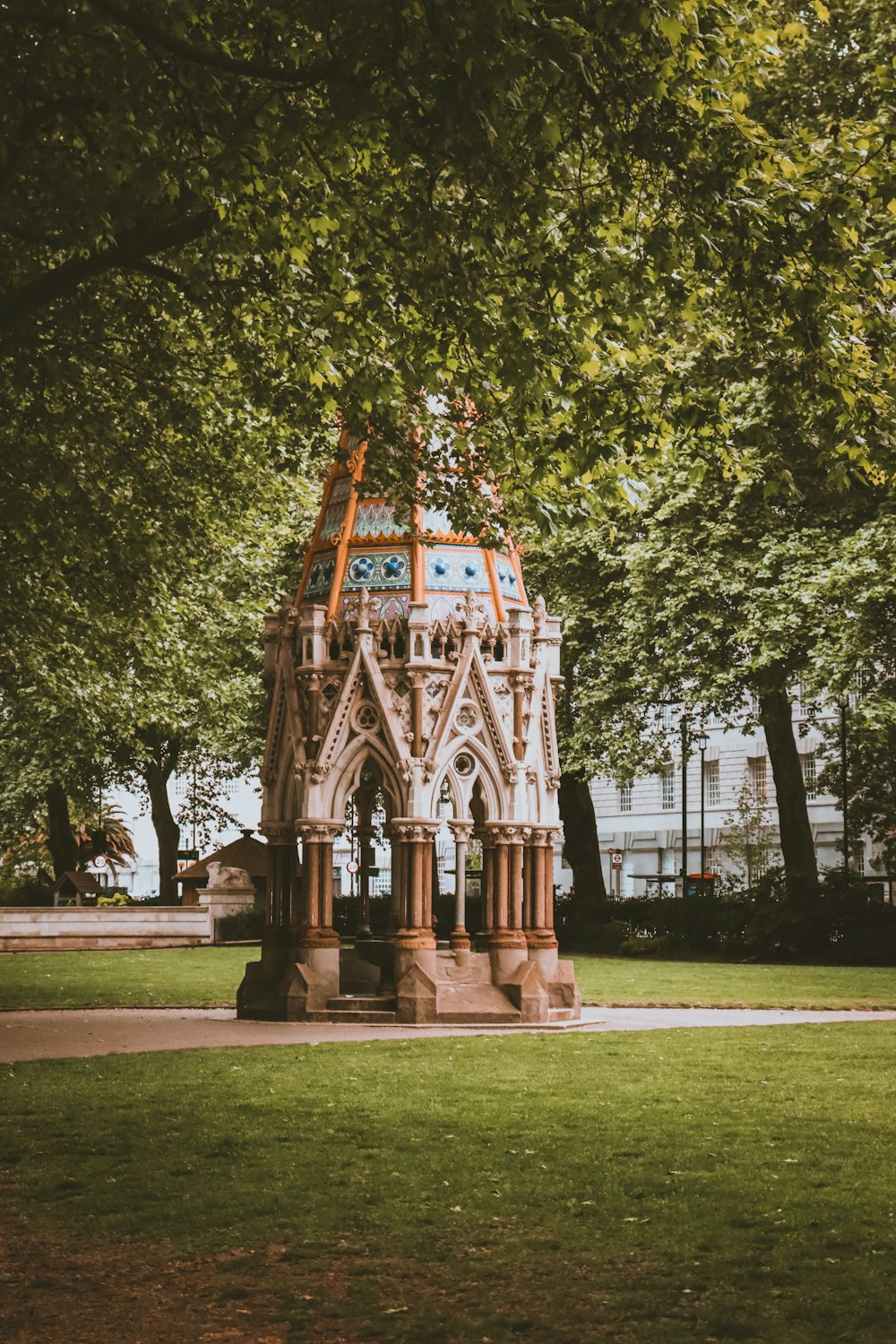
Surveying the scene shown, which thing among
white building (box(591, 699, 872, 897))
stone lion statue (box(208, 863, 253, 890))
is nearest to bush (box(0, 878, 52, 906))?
stone lion statue (box(208, 863, 253, 890))

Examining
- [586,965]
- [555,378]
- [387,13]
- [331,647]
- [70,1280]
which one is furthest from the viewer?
[586,965]

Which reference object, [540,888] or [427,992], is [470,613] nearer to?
[540,888]

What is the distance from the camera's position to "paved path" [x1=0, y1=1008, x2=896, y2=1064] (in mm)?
14906

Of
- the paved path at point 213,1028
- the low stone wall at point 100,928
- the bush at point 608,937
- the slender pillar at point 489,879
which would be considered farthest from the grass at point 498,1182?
the low stone wall at point 100,928

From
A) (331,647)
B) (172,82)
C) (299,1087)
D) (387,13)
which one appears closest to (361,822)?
(331,647)

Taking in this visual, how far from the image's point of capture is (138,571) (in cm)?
1816

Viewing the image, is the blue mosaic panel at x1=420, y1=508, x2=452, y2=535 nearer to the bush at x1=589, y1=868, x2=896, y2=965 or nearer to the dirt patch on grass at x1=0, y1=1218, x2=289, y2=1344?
the dirt patch on grass at x1=0, y1=1218, x2=289, y2=1344

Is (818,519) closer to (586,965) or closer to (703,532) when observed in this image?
(703,532)

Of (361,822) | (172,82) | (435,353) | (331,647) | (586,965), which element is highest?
(172,82)

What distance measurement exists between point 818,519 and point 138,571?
13.4 metres

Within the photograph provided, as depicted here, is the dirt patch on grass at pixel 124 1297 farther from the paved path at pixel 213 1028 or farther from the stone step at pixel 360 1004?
the stone step at pixel 360 1004

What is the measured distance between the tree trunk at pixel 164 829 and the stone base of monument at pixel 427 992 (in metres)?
29.4

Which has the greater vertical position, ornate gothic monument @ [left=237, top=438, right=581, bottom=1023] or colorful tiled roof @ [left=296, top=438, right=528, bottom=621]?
colorful tiled roof @ [left=296, top=438, right=528, bottom=621]

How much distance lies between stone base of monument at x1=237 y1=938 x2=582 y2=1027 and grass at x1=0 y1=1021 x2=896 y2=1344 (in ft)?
9.16
